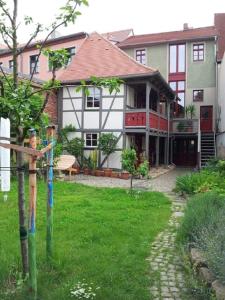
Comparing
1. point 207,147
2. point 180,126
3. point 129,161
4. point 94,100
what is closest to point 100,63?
point 94,100

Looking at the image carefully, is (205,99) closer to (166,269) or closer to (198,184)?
(198,184)

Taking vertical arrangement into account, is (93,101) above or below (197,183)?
A: above

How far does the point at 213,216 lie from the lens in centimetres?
547

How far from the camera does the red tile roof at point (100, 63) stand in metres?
19.1

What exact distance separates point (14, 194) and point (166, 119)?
14.9 m

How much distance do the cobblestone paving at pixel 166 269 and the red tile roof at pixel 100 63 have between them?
41.8 ft

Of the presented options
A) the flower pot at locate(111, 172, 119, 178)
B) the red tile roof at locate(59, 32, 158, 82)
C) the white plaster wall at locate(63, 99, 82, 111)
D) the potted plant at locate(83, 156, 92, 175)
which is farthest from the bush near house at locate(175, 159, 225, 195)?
the white plaster wall at locate(63, 99, 82, 111)

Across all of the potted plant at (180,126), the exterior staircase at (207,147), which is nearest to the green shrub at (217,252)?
the exterior staircase at (207,147)

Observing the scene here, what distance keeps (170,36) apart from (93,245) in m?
25.8

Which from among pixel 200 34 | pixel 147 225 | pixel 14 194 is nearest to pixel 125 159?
pixel 14 194

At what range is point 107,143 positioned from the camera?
60.9ft

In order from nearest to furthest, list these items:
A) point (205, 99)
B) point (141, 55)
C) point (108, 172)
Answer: point (108, 172) < point (205, 99) < point (141, 55)

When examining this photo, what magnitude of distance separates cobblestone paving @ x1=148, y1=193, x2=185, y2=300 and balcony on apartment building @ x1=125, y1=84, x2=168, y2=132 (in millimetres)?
11438

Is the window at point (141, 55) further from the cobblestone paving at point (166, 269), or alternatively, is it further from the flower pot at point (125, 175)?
the cobblestone paving at point (166, 269)
